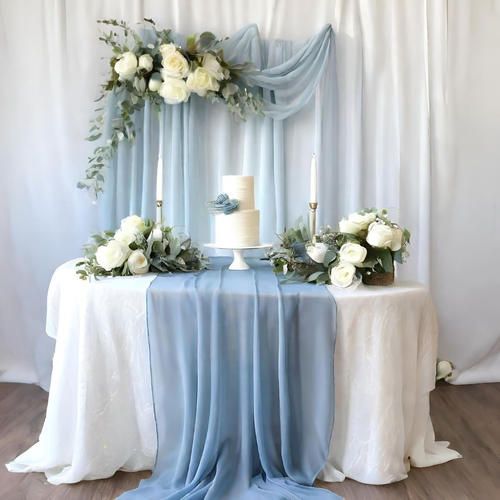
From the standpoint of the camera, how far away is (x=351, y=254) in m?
1.93

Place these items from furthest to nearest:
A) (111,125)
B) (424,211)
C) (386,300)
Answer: (424,211) < (111,125) < (386,300)

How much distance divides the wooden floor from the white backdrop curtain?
0.41m

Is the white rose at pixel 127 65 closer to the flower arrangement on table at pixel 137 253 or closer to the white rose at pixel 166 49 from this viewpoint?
the white rose at pixel 166 49

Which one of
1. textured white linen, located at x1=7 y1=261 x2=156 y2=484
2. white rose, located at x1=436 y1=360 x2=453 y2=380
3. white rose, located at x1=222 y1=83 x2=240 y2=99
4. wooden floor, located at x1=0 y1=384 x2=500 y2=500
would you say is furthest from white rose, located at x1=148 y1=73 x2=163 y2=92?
white rose, located at x1=436 y1=360 x2=453 y2=380

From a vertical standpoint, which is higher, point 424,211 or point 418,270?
point 424,211

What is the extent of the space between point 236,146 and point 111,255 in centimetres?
103

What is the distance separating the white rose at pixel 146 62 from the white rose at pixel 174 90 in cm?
9

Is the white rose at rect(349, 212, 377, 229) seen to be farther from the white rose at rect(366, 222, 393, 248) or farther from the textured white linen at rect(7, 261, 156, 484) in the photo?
the textured white linen at rect(7, 261, 156, 484)

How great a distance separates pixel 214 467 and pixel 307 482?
32 cm

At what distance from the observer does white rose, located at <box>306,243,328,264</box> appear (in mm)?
Result: 1993

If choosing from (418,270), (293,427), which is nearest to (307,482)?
(293,427)

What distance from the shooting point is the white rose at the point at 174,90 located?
242cm

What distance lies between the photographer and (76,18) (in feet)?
8.70

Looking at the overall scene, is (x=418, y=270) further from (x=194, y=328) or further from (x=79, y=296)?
(x=79, y=296)
